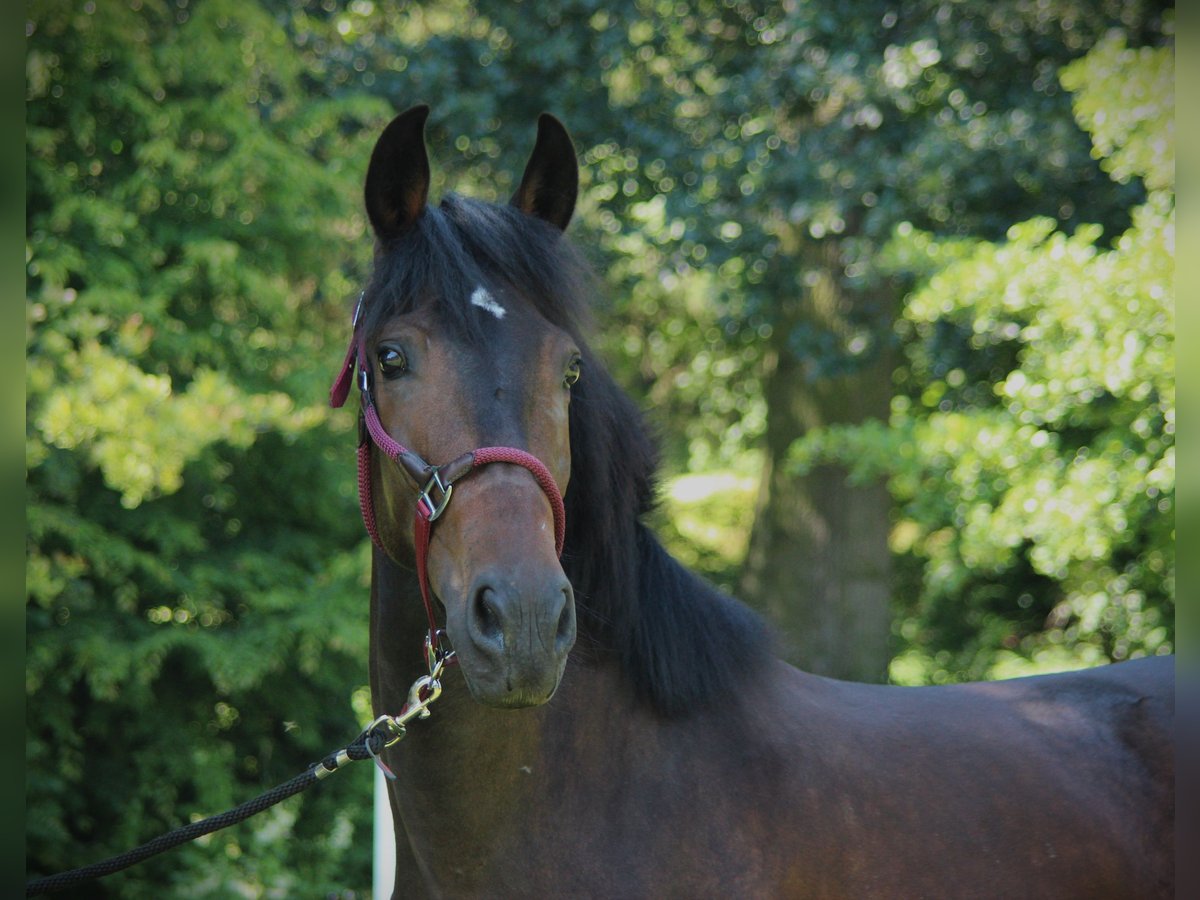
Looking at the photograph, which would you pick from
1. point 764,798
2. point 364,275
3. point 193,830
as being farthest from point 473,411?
point 364,275

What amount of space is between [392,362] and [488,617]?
0.61 metres

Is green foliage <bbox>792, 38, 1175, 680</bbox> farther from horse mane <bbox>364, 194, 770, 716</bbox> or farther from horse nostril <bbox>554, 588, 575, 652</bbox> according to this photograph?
horse nostril <bbox>554, 588, 575, 652</bbox>

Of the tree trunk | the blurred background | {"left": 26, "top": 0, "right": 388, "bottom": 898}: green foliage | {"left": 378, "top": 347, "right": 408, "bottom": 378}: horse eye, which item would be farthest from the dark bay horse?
the tree trunk

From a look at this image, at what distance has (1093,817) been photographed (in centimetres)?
269

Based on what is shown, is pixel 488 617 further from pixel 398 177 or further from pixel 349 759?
pixel 398 177

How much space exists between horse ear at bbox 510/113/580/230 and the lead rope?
1116mm

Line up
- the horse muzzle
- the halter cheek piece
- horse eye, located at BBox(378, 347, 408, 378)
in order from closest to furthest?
the horse muzzle, the halter cheek piece, horse eye, located at BBox(378, 347, 408, 378)

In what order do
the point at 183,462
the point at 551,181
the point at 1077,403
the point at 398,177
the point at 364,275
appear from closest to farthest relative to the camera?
the point at 398,177 → the point at 551,181 → the point at 1077,403 → the point at 183,462 → the point at 364,275

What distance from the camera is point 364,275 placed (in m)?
5.96

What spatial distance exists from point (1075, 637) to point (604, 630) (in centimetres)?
897

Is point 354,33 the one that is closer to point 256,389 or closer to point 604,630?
point 256,389

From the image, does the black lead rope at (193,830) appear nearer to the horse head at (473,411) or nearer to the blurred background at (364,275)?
the horse head at (473,411)

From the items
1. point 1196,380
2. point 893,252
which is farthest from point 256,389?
point 1196,380

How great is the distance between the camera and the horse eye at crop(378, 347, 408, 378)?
2.17m
